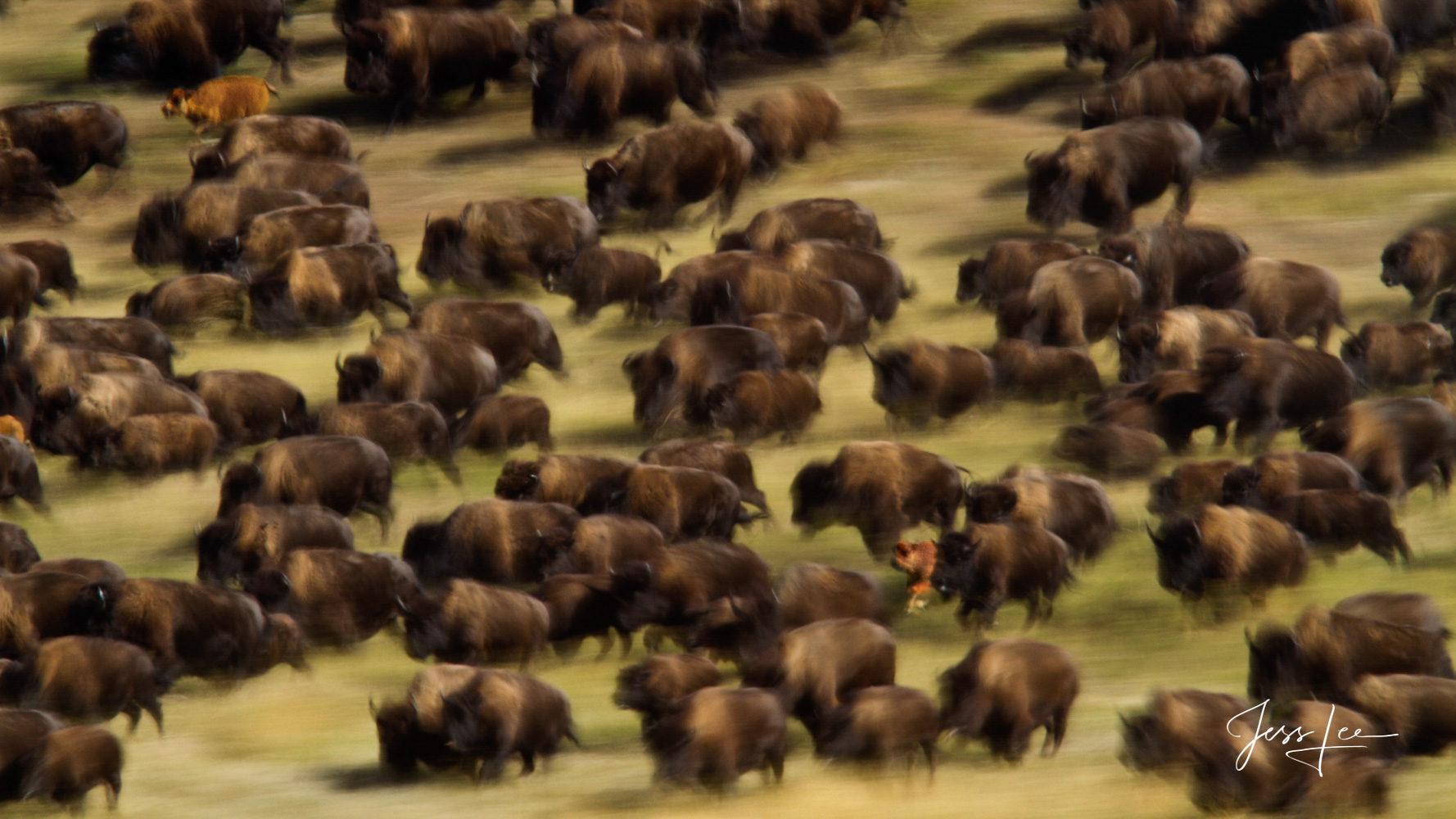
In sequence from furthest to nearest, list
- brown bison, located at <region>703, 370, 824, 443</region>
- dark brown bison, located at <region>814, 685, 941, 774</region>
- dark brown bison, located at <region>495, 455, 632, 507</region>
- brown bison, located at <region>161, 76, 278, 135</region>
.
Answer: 1. brown bison, located at <region>161, 76, 278, 135</region>
2. brown bison, located at <region>703, 370, 824, 443</region>
3. dark brown bison, located at <region>495, 455, 632, 507</region>
4. dark brown bison, located at <region>814, 685, 941, 774</region>

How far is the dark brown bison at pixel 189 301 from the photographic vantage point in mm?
7867

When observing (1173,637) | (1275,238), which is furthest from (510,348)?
(1275,238)

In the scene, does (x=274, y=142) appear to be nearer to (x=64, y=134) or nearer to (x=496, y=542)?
(x=64, y=134)

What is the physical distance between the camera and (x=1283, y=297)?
24.4 ft

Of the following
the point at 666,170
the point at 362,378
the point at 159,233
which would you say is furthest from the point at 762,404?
Answer: the point at 159,233

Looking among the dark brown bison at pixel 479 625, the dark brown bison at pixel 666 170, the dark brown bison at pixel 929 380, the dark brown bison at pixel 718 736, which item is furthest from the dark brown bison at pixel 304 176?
the dark brown bison at pixel 718 736

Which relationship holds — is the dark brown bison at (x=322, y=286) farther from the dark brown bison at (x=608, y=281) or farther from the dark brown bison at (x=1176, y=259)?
the dark brown bison at (x=1176, y=259)

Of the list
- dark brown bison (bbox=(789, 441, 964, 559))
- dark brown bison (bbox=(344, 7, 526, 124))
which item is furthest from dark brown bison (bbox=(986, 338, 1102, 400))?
dark brown bison (bbox=(344, 7, 526, 124))

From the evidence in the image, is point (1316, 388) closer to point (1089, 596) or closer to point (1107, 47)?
point (1089, 596)

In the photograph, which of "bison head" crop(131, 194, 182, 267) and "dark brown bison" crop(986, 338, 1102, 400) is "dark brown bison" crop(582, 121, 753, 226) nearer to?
"bison head" crop(131, 194, 182, 267)

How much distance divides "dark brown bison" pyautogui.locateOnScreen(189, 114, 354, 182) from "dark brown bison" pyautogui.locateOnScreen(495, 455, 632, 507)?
3825mm

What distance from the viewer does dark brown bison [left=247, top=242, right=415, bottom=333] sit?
25.8 feet

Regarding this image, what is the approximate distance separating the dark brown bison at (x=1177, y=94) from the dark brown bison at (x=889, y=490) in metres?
3.61

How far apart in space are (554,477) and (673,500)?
0.48 metres
